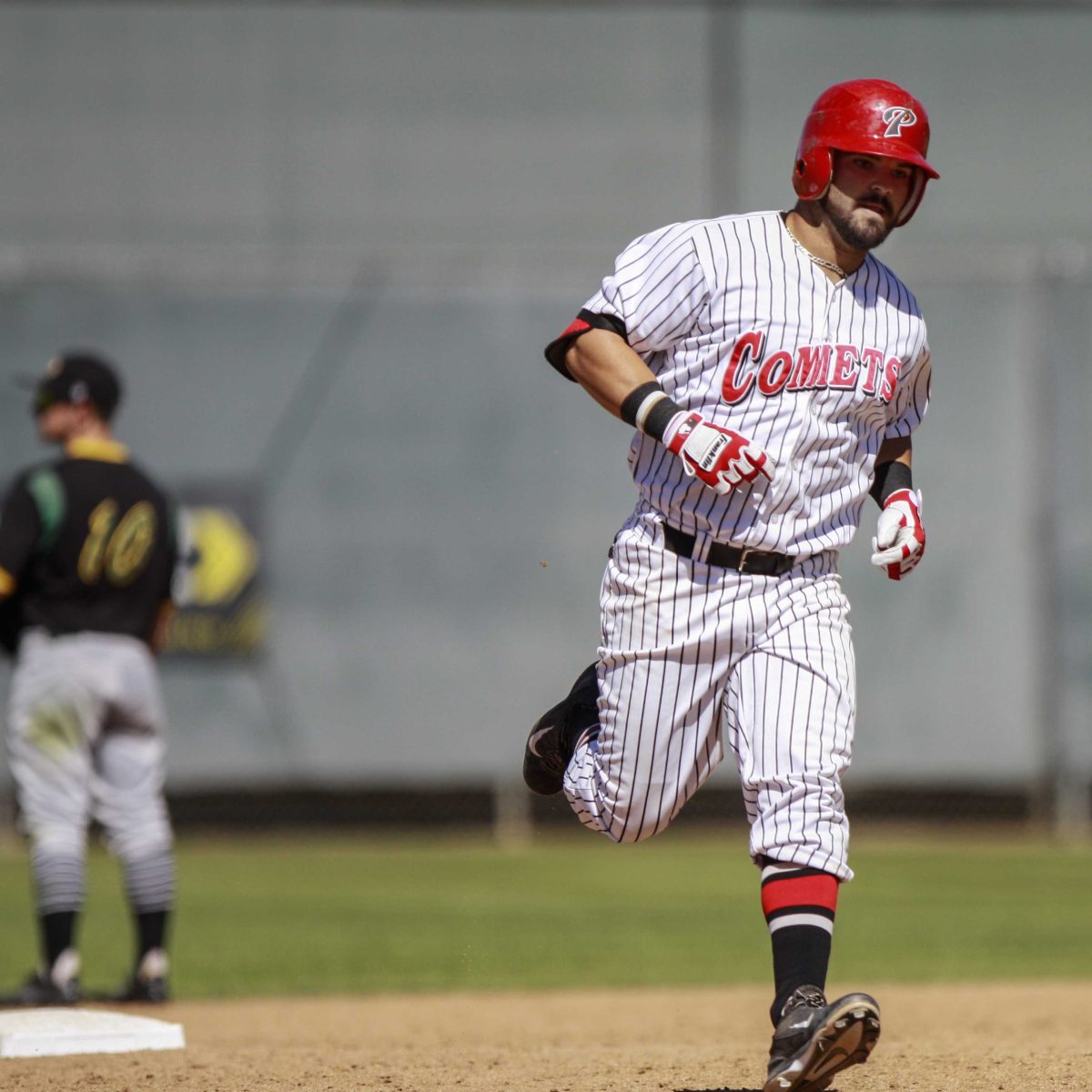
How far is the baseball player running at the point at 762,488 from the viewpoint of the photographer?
3867 mm

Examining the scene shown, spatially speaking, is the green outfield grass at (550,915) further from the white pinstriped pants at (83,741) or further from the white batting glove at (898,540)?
the white batting glove at (898,540)

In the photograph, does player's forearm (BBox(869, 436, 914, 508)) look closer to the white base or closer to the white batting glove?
the white batting glove

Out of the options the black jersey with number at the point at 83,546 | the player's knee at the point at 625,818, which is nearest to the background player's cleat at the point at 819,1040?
the player's knee at the point at 625,818

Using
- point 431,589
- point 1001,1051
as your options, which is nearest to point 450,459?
Answer: point 431,589

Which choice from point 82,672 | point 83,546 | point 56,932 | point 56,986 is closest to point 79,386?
point 83,546

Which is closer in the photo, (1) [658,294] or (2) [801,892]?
(2) [801,892]

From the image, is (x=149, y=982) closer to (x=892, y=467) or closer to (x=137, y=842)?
(x=137, y=842)

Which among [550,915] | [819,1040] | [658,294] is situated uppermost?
[658,294]

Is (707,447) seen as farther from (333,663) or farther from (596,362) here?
(333,663)

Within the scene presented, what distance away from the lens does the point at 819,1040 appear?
354 centimetres

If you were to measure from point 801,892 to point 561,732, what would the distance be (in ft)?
2.74

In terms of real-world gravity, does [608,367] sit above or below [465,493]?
above

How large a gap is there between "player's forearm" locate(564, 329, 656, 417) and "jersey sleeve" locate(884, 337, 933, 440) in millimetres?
573

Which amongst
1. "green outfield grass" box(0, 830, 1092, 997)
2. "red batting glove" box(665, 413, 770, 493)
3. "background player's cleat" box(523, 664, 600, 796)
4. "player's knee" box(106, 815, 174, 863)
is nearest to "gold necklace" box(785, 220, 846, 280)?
"red batting glove" box(665, 413, 770, 493)
